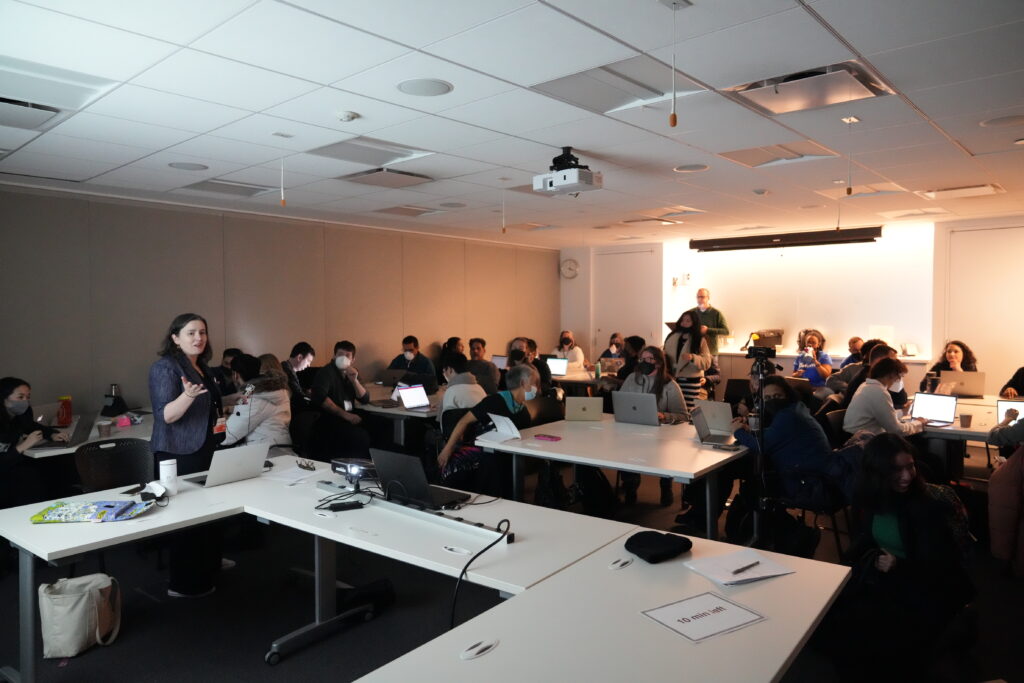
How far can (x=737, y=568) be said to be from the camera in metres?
2.22

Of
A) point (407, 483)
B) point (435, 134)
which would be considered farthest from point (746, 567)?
point (435, 134)

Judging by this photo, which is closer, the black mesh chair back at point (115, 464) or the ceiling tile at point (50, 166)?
the black mesh chair back at point (115, 464)

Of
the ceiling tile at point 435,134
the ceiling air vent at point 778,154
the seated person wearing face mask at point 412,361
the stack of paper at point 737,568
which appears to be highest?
the ceiling air vent at point 778,154

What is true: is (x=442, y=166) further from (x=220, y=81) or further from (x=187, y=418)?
(x=187, y=418)

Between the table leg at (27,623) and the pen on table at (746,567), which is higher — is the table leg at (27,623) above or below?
below

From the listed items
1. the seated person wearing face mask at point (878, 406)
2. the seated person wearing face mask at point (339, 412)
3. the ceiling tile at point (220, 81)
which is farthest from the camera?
the seated person wearing face mask at point (339, 412)

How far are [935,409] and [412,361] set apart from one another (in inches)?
228

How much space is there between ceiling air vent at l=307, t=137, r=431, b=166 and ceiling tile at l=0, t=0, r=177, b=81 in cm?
156

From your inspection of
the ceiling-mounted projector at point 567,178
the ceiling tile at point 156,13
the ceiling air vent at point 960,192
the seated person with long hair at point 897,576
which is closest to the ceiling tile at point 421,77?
the ceiling tile at point 156,13

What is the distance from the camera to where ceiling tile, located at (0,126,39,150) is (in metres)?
3.96

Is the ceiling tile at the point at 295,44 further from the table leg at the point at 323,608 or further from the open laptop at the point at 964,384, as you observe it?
the open laptop at the point at 964,384

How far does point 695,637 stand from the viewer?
5.84ft

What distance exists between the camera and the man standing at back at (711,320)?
10.8m

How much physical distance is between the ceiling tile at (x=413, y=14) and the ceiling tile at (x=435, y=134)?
1.20 metres
